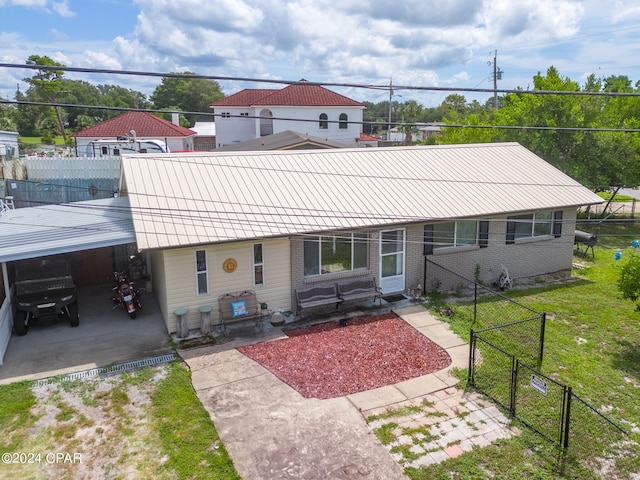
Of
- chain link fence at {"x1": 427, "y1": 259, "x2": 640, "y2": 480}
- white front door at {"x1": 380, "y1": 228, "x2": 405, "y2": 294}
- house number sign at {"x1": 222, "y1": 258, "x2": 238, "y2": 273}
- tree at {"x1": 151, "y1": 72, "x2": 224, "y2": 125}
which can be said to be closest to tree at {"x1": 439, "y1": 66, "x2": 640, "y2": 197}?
white front door at {"x1": 380, "y1": 228, "x2": 405, "y2": 294}

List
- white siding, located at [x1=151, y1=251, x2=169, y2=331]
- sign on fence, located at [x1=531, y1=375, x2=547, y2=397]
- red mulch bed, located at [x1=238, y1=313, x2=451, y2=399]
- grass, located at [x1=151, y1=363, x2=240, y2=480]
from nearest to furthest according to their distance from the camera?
1. grass, located at [x1=151, y1=363, x2=240, y2=480]
2. sign on fence, located at [x1=531, y1=375, x2=547, y2=397]
3. red mulch bed, located at [x1=238, y1=313, x2=451, y2=399]
4. white siding, located at [x1=151, y1=251, x2=169, y2=331]

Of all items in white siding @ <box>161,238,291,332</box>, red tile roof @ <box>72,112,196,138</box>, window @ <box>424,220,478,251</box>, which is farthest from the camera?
red tile roof @ <box>72,112,196,138</box>

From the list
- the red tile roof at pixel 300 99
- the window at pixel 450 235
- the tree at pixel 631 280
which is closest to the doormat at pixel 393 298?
the window at pixel 450 235

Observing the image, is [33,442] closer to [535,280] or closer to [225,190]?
[225,190]

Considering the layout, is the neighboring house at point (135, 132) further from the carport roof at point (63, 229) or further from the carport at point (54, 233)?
the carport at point (54, 233)

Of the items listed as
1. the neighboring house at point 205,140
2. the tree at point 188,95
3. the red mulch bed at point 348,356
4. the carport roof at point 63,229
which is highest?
the tree at point 188,95

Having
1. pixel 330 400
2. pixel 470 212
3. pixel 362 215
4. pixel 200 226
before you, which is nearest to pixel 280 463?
pixel 330 400

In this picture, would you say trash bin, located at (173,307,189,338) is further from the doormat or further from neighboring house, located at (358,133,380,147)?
neighboring house, located at (358,133,380,147)
